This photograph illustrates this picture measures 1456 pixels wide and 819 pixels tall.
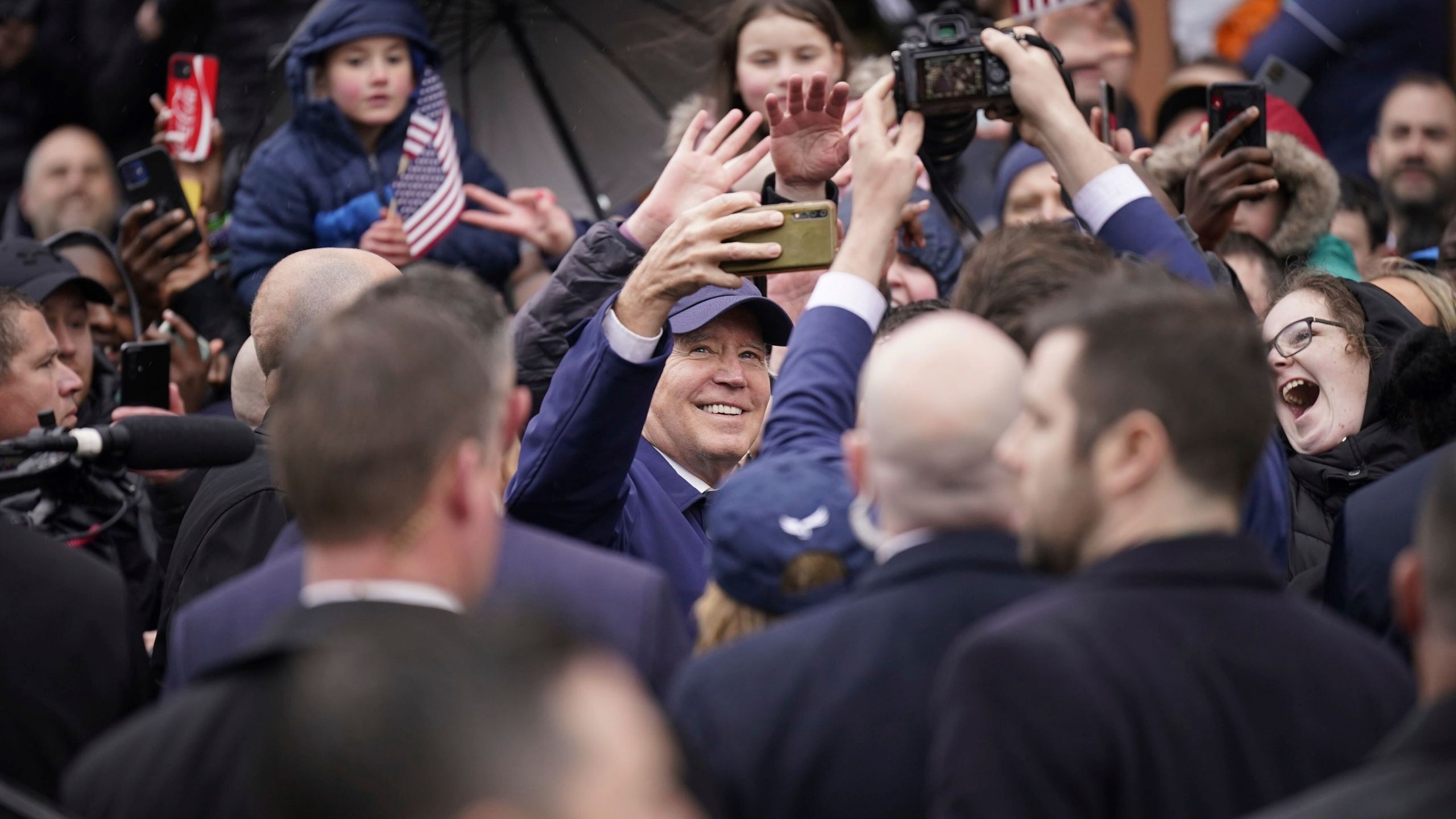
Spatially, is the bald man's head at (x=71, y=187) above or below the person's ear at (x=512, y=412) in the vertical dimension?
below

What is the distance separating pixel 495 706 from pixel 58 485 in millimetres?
1560

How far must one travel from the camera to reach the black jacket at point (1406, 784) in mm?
1604

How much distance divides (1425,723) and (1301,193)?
3.80m

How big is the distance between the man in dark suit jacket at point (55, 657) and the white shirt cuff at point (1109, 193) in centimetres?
170

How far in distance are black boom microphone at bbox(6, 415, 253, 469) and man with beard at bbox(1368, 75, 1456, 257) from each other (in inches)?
198

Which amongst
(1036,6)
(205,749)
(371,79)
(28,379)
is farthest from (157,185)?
(205,749)

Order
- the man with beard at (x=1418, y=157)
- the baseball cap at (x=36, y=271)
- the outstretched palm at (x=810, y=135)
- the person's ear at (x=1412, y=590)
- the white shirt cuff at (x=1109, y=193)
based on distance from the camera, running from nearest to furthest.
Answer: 1. the person's ear at (x=1412, y=590)
2. the white shirt cuff at (x=1109, y=193)
3. the outstretched palm at (x=810, y=135)
4. the baseball cap at (x=36, y=271)
5. the man with beard at (x=1418, y=157)

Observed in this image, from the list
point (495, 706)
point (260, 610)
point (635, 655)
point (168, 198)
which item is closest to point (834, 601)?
point (635, 655)

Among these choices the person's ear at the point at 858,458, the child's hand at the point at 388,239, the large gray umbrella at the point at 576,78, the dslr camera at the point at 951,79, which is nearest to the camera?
the person's ear at the point at 858,458

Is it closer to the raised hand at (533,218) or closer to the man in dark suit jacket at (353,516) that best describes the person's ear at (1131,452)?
the man in dark suit jacket at (353,516)

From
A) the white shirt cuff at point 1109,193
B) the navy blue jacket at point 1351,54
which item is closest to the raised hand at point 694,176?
the white shirt cuff at point 1109,193

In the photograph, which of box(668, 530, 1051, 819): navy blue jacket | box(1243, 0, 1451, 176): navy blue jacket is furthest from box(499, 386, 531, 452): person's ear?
box(1243, 0, 1451, 176): navy blue jacket

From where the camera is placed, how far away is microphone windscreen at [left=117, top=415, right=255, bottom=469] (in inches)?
106

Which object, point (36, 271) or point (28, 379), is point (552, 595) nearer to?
point (28, 379)
